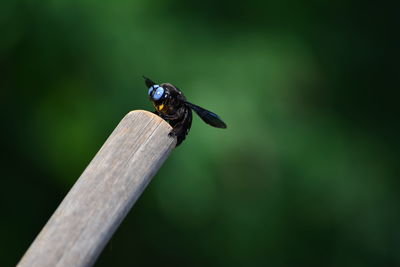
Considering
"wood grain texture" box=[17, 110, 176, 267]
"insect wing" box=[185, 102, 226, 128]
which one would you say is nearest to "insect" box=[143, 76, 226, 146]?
"insect wing" box=[185, 102, 226, 128]

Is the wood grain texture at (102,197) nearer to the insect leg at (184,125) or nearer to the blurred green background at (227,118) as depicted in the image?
the insect leg at (184,125)

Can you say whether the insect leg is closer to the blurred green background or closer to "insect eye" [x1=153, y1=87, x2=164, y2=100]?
"insect eye" [x1=153, y1=87, x2=164, y2=100]

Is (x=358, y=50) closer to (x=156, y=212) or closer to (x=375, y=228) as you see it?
(x=375, y=228)

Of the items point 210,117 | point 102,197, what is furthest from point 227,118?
point 102,197

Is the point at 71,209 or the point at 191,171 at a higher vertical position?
the point at 191,171

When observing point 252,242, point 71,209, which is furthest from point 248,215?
point 71,209
